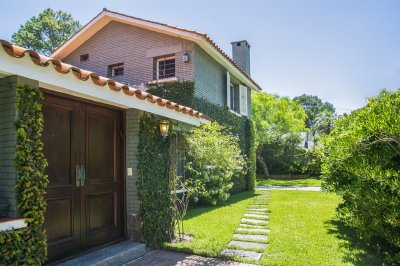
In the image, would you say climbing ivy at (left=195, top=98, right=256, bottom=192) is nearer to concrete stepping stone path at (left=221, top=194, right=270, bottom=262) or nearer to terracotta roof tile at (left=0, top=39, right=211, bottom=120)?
concrete stepping stone path at (left=221, top=194, right=270, bottom=262)

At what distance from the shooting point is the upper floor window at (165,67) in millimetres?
11781

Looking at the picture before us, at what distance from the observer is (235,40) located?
18.6 metres

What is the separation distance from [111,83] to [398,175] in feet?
14.5

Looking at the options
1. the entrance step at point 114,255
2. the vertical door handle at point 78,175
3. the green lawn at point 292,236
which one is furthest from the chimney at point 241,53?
the vertical door handle at point 78,175

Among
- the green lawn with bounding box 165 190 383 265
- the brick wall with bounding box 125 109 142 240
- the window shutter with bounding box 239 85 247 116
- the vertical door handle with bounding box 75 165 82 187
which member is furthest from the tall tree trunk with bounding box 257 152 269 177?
the vertical door handle with bounding box 75 165 82 187

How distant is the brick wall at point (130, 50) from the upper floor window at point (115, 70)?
16cm

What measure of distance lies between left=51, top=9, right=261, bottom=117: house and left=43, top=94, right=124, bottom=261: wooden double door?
19.2ft

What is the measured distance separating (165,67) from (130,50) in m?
1.68

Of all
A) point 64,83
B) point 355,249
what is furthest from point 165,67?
point 355,249

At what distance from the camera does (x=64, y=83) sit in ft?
12.8

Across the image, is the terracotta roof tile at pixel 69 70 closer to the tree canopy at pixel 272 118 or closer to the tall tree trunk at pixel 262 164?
the tall tree trunk at pixel 262 164

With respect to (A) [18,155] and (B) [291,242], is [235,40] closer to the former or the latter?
(B) [291,242]

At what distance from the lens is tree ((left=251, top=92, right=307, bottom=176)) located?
2552cm

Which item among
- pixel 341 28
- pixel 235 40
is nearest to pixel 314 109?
pixel 235 40
